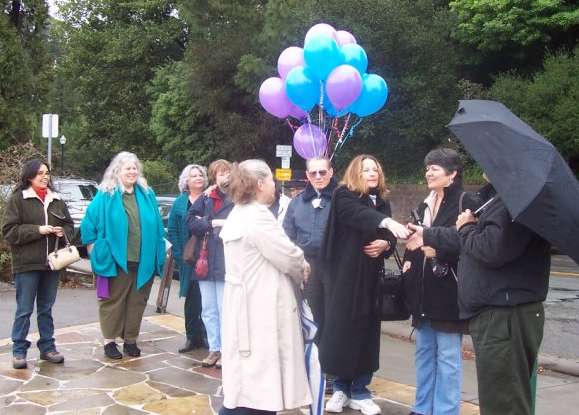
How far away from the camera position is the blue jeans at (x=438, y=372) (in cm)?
513

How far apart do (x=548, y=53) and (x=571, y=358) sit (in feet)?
63.6

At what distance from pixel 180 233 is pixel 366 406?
2850 millimetres

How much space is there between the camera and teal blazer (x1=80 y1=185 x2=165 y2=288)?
6.80 meters

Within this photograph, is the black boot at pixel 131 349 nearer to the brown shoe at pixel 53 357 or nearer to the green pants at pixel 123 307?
the green pants at pixel 123 307

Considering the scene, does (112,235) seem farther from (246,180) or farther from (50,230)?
(246,180)

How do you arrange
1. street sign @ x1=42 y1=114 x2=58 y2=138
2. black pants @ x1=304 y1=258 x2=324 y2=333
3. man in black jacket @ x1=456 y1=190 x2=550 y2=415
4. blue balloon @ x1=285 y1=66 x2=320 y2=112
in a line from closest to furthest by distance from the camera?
man in black jacket @ x1=456 y1=190 x2=550 y2=415 → black pants @ x1=304 y1=258 x2=324 y2=333 → blue balloon @ x1=285 y1=66 x2=320 y2=112 → street sign @ x1=42 y1=114 x2=58 y2=138

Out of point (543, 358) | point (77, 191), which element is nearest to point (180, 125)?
point (77, 191)

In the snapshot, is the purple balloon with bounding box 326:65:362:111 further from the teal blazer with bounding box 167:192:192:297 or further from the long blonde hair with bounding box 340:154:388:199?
the long blonde hair with bounding box 340:154:388:199

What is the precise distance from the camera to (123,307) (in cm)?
700

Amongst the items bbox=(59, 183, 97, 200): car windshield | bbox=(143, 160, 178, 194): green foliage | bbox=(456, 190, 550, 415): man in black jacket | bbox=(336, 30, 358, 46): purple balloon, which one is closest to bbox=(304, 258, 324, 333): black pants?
bbox=(456, 190, 550, 415): man in black jacket

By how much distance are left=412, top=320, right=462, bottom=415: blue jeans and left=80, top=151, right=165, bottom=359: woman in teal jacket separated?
9.69 ft

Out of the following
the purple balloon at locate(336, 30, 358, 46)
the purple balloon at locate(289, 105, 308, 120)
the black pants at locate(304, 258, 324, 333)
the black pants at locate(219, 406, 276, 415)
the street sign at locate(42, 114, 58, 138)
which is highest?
the purple balloon at locate(336, 30, 358, 46)

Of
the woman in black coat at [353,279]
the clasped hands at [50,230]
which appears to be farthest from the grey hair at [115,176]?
the woman in black coat at [353,279]

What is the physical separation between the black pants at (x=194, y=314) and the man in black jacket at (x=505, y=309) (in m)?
3.94
